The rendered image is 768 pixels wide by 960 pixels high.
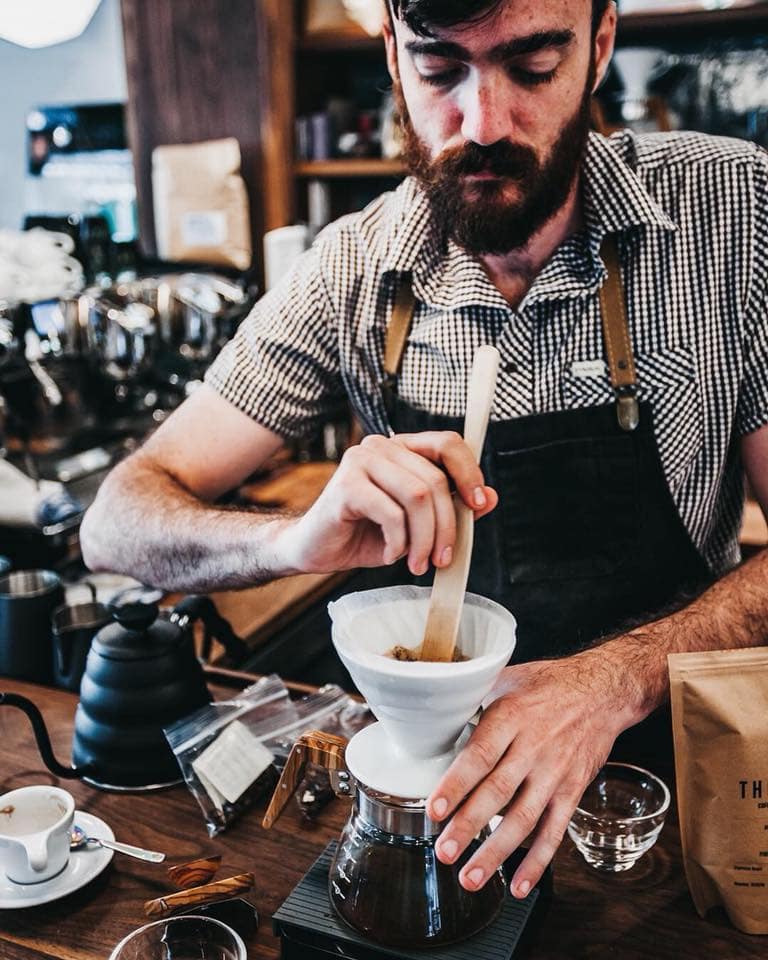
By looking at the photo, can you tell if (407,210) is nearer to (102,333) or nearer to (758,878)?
(102,333)

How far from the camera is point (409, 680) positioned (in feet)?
2.62

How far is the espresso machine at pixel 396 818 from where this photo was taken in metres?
0.86

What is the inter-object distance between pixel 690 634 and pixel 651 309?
1.78ft

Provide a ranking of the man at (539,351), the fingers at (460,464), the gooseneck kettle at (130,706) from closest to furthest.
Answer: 1. the fingers at (460,464)
2. the gooseneck kettle at (130,706)
3. the man at (539,351)

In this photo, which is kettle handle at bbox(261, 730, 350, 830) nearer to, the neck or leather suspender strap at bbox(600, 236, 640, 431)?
leather suspender strap at bbox(600, 236, 640, 431)

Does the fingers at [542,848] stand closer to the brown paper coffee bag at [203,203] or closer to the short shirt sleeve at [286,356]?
the short shirt sleeve at [286,356]

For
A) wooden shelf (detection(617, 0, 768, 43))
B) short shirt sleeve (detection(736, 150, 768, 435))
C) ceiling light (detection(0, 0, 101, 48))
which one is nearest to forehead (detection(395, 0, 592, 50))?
short shirt sleeve (detection(736, 150, 768, 435))

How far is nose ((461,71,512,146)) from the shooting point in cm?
134

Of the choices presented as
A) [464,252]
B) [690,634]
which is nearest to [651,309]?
[464,252]

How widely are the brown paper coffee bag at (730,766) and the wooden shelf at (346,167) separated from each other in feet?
8.08

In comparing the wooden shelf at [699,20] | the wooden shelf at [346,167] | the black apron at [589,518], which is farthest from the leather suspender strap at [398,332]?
Answer: the wooden shelf at [699,20]

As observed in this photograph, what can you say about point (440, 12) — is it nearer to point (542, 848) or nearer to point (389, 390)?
point (389, 390)

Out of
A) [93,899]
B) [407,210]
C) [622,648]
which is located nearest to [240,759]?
[93,899]

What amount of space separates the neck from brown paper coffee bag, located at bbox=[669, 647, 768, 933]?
0.79 m
